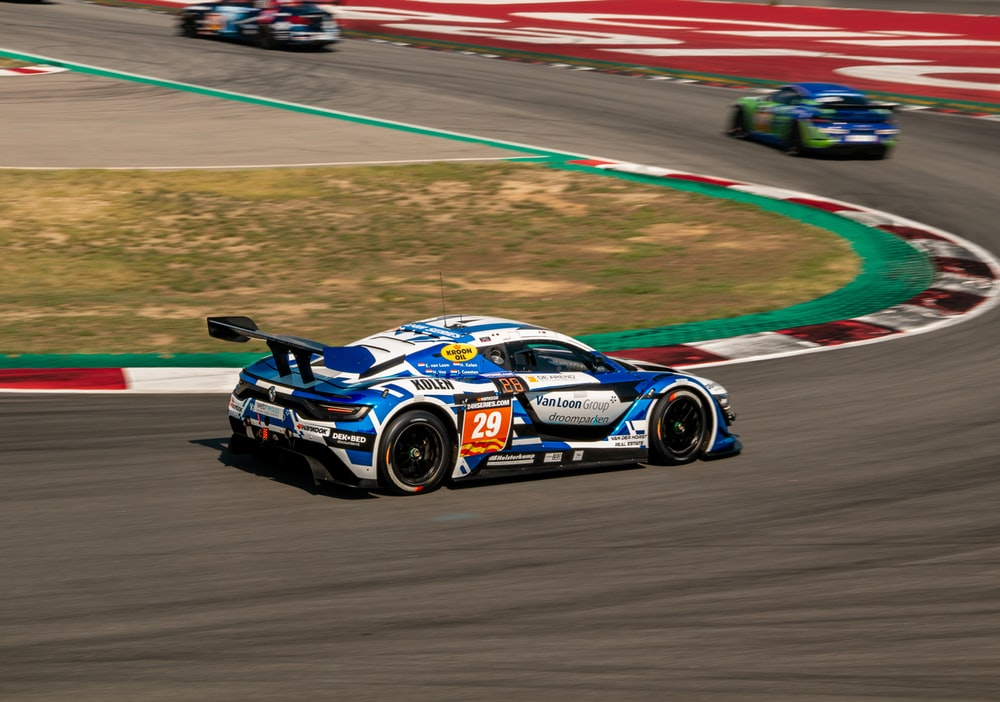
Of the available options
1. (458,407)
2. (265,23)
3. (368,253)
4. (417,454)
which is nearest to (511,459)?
(458,407)

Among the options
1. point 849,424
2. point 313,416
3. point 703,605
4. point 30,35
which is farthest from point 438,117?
point 703,605

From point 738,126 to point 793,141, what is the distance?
5.67 ft

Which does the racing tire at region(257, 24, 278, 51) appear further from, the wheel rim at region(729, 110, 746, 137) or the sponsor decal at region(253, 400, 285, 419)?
the sponsor decal at region(253, 400, 285, 419)

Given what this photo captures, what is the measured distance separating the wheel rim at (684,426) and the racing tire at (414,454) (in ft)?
6.30

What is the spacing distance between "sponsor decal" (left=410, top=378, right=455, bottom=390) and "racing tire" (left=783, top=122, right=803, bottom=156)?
1703 centimetres

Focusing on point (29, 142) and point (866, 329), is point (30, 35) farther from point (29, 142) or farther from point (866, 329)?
point (866, 329)

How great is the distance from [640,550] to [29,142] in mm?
18556

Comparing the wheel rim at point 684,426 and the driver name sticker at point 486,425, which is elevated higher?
the driver name sticker at point 486,425

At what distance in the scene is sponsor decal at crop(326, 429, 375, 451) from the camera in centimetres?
934

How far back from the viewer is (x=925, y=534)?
9.09 metres

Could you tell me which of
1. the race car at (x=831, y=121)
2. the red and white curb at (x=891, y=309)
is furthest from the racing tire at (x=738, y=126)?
the red and white curb at (x=891, y=309)

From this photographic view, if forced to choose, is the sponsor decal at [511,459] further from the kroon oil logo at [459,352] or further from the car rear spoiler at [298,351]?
the car rear spoiler at [298,351]

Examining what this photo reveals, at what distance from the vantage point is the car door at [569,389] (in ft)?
33.6

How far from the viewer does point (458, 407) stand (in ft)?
32.0
